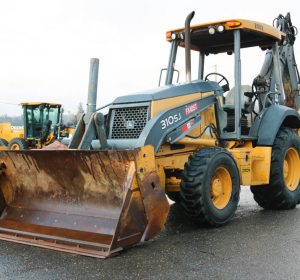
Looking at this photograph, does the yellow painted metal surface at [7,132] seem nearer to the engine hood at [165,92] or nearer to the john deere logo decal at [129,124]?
the engine hood at [165,92]

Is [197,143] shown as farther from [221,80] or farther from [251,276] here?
[251,276]

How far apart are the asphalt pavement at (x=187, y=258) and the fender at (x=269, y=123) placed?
1.41 metres

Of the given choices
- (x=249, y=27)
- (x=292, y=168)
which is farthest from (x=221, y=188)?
(x=249, y=27)

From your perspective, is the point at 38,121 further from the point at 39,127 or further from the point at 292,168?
the point at 292,168

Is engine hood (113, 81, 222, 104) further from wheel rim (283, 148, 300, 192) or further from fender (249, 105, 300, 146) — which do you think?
wheel rim (283, 148, 300, 192)

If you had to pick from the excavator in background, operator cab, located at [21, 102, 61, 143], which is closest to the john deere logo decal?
the excavator in background

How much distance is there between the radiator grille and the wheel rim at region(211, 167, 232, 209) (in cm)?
107

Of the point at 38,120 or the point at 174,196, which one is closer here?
the point at 174,196

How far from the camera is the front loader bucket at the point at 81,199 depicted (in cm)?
457

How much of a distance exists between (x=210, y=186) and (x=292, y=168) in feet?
7.85

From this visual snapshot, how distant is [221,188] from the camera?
5863 millimetres

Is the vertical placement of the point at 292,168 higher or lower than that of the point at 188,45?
lower

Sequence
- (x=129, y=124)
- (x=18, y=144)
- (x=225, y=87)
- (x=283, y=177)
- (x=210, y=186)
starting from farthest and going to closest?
(x=18, y=144) < (x=225, y=87) < (x=283, y=177) < (x=129, y=124) < (x=210, y=186)

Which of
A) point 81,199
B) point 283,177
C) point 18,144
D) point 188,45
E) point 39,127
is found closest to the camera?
point 81,199
